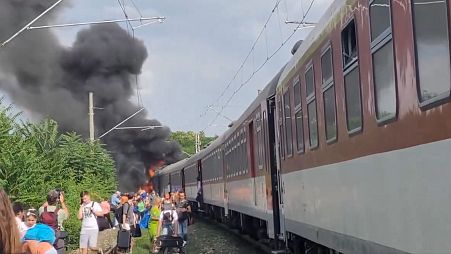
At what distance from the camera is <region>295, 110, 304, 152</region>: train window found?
368 inches

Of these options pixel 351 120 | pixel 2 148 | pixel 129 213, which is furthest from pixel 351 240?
pixel 129 213

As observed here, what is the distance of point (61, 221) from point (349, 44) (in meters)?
8.49

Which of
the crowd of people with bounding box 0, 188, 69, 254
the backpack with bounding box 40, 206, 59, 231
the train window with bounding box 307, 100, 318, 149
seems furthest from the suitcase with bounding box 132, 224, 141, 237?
the train window with bounding box 307, 100, 318, 149

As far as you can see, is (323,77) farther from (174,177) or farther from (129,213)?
(174,177)

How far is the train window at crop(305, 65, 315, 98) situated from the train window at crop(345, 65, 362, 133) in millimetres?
1721

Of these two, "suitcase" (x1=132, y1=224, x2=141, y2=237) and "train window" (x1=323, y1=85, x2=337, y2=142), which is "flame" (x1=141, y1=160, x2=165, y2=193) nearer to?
"suitcase" (x1=132, y1=224, x2=141, y2=237)

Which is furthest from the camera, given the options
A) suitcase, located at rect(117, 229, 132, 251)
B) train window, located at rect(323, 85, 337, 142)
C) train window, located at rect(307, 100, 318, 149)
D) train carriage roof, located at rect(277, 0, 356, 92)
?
suitcase, located at rect(117, 229, 132, 251)

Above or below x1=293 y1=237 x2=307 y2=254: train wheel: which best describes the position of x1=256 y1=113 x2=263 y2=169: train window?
above

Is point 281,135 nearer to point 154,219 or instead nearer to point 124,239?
point 124,239

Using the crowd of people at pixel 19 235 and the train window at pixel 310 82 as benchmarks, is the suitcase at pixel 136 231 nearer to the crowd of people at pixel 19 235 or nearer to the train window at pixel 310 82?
the crowd of people at pixel 19 235

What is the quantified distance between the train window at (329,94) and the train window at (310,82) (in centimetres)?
63

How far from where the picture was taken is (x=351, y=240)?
670cm

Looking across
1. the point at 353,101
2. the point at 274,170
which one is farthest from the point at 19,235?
the point at 274,170

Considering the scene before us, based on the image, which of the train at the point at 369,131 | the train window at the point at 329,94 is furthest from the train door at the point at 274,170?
the train window at the point at 329,94
